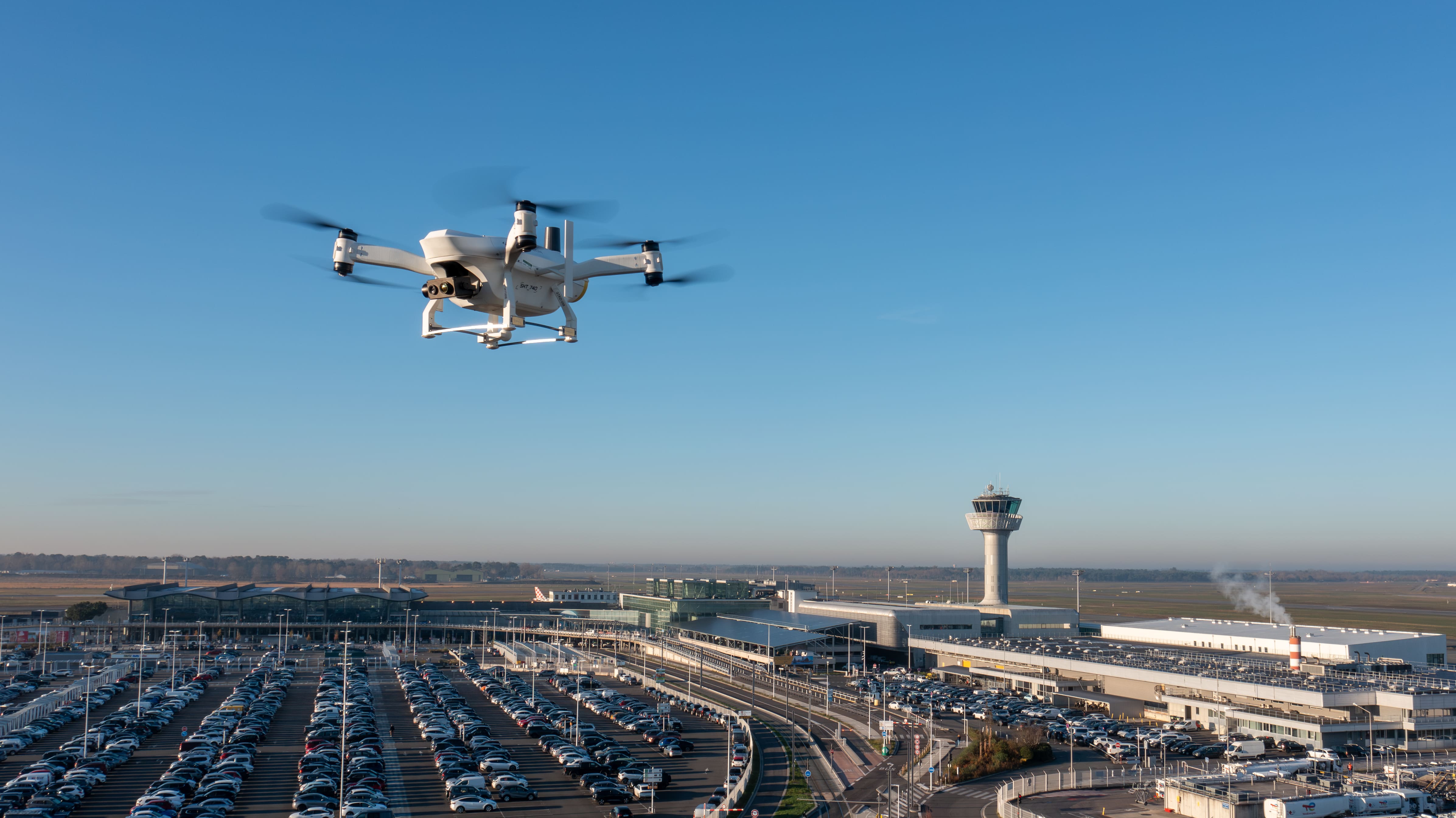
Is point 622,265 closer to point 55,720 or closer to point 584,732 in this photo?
point 584,732

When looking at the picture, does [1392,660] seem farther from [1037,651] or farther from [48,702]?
[48,702]

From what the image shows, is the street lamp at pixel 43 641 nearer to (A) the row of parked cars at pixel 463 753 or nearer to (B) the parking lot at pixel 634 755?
(A) the row of parked cars at pixel 463 753

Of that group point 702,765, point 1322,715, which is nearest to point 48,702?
point 702,765

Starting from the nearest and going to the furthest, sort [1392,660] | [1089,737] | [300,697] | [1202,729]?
[1089,737] < [1202,729] < [1392,660] < [300,697]

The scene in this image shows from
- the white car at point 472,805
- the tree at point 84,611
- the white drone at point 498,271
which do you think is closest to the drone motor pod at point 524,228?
the white drone at point 498,271

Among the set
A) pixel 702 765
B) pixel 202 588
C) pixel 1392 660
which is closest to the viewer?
pixel 702 765
